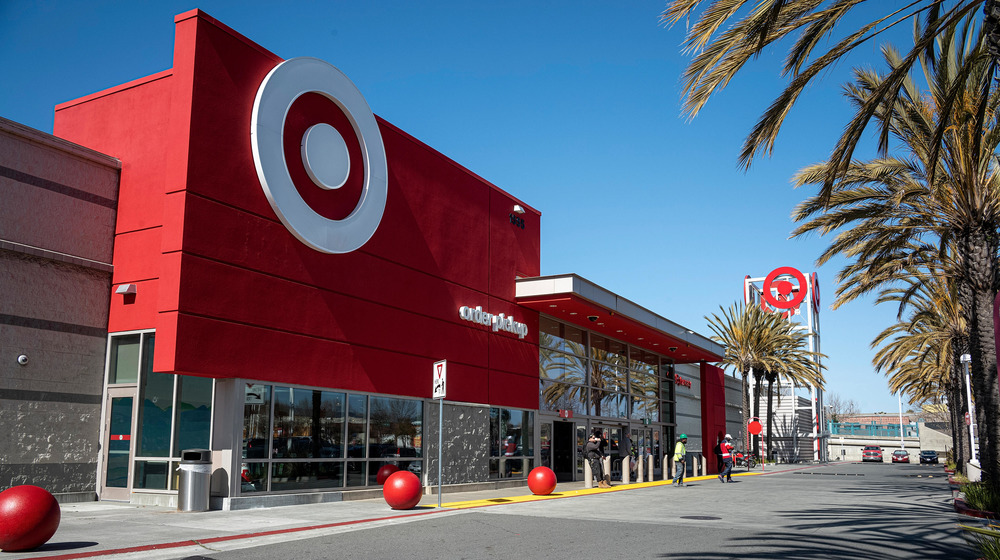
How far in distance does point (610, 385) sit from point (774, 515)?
52.2 feet

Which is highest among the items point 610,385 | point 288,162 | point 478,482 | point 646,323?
point 288,162

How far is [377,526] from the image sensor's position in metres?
12.7

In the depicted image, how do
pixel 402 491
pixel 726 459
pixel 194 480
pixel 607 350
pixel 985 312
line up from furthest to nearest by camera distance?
pixel 607 350
pixel 726 459
pixel 985 312
pixel 402 491
pixel 194 480

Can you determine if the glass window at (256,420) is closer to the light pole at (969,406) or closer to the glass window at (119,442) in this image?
the glass window at (119,442)

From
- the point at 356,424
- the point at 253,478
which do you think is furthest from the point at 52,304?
the point at 356,424

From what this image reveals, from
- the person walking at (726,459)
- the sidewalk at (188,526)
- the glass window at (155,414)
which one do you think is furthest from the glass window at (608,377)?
the glass window at (155,414)

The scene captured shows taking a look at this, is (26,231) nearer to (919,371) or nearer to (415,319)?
(415,319)

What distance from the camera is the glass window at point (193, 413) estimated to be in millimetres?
15148

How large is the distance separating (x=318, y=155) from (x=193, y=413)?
6225 millimetres

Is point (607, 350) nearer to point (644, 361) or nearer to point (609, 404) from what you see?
point (609, 404)

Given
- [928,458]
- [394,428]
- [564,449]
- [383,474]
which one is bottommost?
[928,458]

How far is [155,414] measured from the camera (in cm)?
1555

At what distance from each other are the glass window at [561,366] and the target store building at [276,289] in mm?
3031

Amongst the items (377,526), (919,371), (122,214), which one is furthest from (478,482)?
(919,371)
